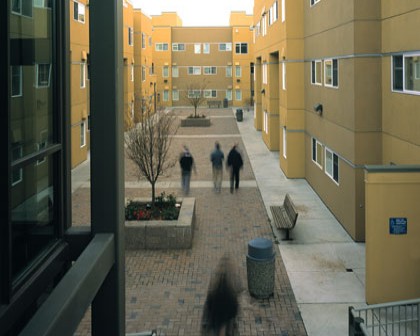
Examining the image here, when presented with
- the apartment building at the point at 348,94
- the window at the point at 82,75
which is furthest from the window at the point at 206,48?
the apartment building at the point at 348,94

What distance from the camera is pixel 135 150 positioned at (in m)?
15.8

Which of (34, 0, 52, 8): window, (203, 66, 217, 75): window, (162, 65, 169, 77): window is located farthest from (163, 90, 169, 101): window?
(34, 0, 52, 8): window

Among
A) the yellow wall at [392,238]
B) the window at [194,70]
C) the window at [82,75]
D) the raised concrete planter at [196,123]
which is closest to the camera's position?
the yellow wall at [392,238]

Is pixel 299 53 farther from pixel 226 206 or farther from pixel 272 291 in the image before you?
pixel 272 291

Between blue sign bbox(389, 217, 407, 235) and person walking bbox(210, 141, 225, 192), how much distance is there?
10.5 metres

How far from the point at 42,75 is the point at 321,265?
30.0 ft

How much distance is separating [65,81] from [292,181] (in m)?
18.0

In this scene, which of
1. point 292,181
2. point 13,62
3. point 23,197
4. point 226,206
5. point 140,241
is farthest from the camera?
point 292,181

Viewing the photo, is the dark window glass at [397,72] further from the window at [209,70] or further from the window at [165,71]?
the window at [209,70]

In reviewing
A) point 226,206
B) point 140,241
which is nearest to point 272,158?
point 226,206

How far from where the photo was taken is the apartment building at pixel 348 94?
1221 cm

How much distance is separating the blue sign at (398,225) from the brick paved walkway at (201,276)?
2400 mm

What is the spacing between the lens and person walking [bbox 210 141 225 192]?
20141 millimetres

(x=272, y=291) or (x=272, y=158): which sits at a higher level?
(x=272, y=158)
